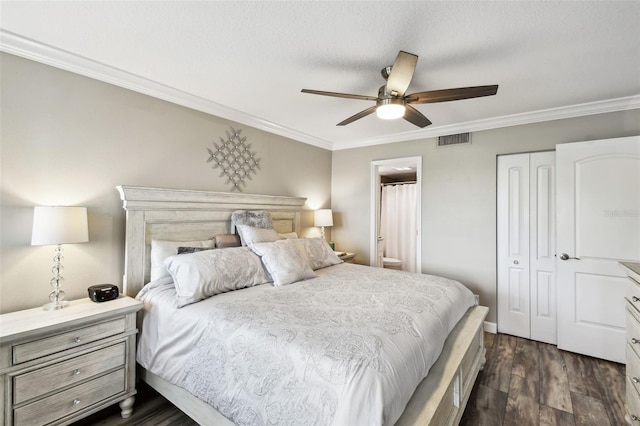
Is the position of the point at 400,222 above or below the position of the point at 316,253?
above

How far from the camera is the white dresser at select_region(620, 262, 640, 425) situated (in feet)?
5.70

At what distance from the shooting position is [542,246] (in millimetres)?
3209

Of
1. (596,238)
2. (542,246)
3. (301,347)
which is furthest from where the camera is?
(542,246)

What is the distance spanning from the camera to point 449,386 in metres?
1.56

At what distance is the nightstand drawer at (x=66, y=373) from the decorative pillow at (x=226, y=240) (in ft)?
3.58

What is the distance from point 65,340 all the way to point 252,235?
60.5 inches

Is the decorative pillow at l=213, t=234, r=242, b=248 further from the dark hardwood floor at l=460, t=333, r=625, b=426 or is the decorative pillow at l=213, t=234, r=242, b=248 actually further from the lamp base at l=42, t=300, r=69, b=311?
the dark hardwood floor at l=460, t=333, r=625, b=426

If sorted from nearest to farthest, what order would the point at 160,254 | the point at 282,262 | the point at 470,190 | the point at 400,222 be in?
the point at 160,254, the point at 282,262, the point at 470,190, the point at 400,222

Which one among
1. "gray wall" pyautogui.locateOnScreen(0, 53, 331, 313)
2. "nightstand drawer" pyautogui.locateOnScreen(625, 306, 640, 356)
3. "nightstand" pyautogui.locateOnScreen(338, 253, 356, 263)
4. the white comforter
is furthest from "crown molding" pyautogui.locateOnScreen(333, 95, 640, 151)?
"gray wall" pyautogui.locateOnScreen(0, 53, 331, 313)

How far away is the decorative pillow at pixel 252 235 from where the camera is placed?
2879 millimetres

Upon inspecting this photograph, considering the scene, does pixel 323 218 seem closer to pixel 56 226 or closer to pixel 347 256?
pixel 347 256

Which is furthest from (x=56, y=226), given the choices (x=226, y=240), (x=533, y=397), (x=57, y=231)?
(x=533, y=397)

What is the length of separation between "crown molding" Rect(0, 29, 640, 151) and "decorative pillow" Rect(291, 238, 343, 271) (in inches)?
59.3

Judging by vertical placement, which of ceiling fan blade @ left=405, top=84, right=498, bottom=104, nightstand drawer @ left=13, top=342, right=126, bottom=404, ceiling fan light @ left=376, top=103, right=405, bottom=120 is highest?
ceiling fan blade @ left=405, top=84, right=498, bottom=104
